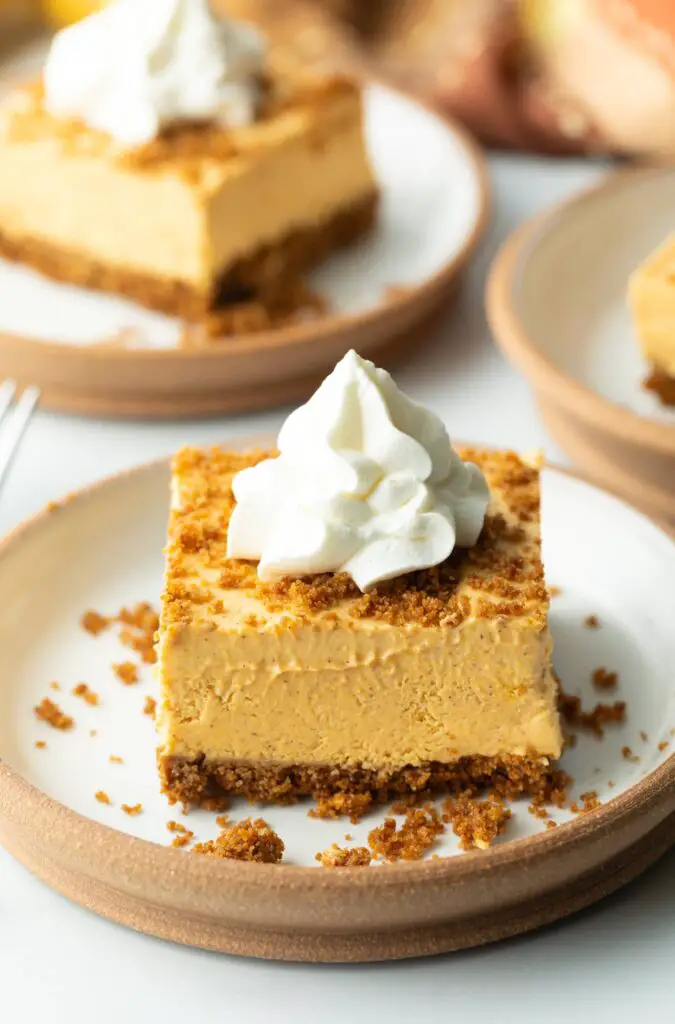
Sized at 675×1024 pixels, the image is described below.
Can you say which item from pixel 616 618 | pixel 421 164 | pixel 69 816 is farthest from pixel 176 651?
pixel 421 164

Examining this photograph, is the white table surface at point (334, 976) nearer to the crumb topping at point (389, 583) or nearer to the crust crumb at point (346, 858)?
the crust crumb at point (346, 858)

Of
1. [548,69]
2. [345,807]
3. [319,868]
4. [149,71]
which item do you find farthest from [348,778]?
[548,69]

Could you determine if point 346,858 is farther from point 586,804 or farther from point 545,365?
point 545,365

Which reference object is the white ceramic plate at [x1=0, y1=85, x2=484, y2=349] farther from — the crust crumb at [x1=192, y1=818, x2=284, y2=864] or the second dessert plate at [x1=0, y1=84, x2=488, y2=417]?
the crust crumb at [x1=192, y1=818, x2=284, y2=864]

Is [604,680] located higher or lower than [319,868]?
lower

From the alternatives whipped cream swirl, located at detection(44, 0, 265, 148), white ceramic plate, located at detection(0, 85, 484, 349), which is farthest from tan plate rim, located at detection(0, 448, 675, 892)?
whipped cream swirl, located at detection(44, 0, 265, 148)

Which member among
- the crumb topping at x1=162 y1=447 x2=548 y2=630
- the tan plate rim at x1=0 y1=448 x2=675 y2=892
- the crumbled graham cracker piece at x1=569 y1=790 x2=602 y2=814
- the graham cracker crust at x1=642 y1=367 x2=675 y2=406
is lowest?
the graham cracker crust at x1=642 y1=367 x2=675 y2=406

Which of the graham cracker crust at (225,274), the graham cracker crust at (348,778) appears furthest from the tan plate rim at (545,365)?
the graham cracker crust at (348,778)
